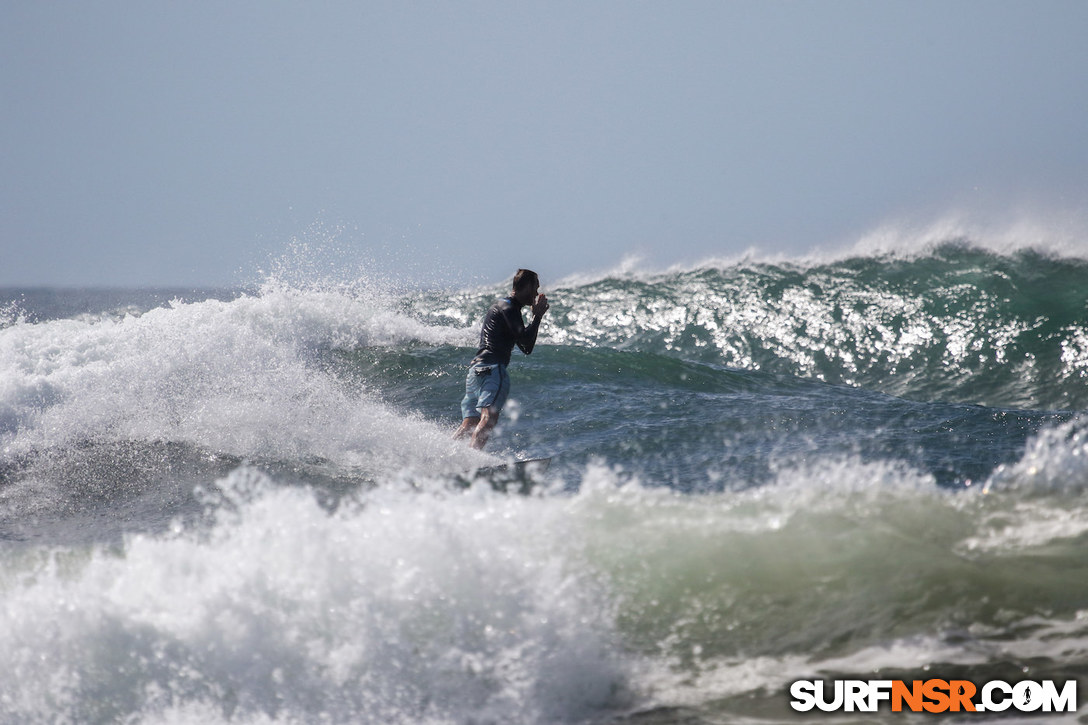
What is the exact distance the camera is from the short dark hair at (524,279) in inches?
316

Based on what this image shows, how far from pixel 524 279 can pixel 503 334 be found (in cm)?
61

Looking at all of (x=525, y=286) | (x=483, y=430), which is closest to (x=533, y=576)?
(x=483, y=430)

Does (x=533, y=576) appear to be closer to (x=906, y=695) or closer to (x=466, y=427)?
(x=906, y=695)

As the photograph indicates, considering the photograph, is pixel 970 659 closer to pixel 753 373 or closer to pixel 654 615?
pixel 654 615

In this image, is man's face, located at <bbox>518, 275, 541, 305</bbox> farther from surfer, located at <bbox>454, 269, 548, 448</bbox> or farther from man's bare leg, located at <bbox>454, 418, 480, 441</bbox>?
man's bare leg, located at <bbox>454, 418, 480, 441</bbox>

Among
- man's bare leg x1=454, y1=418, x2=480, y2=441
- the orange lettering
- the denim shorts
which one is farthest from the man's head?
the orange lettering

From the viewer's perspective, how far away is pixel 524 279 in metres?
8.02

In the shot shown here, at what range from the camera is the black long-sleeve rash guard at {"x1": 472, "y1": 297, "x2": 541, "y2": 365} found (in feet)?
26.6

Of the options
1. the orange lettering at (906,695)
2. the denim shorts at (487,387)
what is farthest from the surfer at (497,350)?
the orange lettering at (906,695)

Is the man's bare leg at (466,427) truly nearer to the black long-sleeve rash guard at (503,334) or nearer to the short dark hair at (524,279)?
the black long-sleeve rash guard at (503,334)

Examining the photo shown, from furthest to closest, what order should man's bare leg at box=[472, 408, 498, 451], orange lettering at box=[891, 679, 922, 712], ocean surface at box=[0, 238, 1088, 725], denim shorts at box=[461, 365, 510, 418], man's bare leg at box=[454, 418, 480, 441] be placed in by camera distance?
man's bare leg at box=[454, 418, 480, 441], denim shorts at box=[461, 365, 510, 418], man's bare leg at box=[472, 408, 498, 451], ocean surface at box=[0, 238, 1088, 725], orange lettering at box=[891, 679, 922, 712]

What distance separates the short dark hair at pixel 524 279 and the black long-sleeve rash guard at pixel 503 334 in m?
0.17

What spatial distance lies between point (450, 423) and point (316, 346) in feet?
15.0

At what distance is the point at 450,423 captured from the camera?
31.4ft
